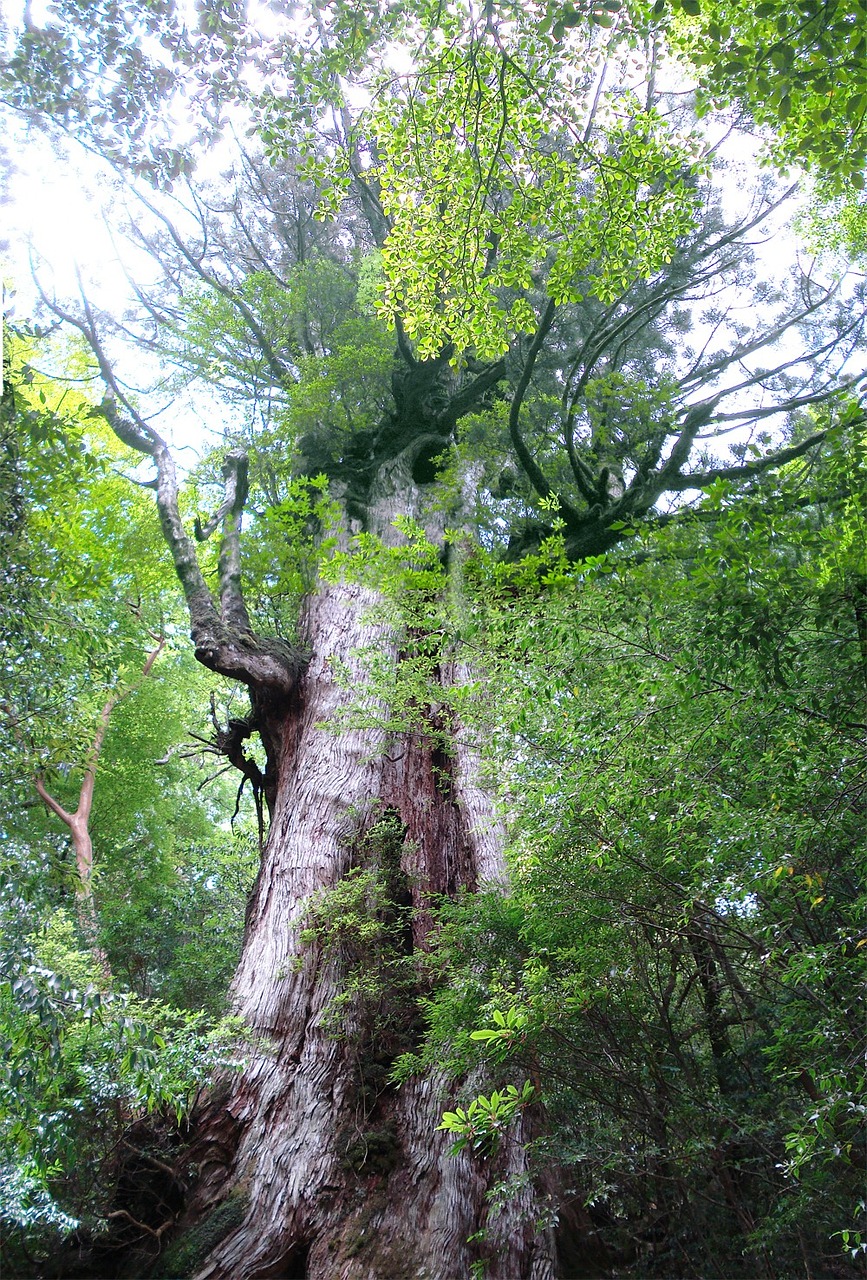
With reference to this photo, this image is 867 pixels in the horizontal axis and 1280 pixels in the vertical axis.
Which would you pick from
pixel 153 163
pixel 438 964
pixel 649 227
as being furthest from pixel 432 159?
pixel 438 964

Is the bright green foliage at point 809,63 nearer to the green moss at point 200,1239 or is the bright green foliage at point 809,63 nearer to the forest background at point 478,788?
the forest background at point 478,788

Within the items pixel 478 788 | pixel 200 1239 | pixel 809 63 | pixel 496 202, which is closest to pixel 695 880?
pixel 478 788

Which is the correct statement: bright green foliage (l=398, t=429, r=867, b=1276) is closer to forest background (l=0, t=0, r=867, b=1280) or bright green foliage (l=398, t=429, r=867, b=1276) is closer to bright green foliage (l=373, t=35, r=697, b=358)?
forest background (l=0, t=0, r=867, b=1280)

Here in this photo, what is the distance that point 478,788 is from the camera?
18.2ft

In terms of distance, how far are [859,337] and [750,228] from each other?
1827 millimetres

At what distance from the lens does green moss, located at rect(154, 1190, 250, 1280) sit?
3.74 metres

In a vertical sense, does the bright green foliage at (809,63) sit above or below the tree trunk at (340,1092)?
above

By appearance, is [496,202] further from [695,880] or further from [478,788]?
[695,880]

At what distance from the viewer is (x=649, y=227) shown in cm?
521

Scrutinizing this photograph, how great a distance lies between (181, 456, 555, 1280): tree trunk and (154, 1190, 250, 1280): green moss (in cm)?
2

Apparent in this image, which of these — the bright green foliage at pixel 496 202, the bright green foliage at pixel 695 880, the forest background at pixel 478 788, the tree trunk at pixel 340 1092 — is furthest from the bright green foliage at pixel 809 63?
the tree trunk at pixel 340 1092

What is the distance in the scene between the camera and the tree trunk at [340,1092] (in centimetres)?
385

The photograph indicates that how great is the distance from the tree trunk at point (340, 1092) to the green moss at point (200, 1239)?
0.06ft

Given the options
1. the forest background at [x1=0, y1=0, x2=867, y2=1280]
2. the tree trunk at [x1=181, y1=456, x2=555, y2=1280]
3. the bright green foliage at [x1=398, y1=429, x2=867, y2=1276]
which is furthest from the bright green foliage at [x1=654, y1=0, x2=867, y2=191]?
the tree trunk at [x1=181, y1=456, x2=555, y2=1280]
